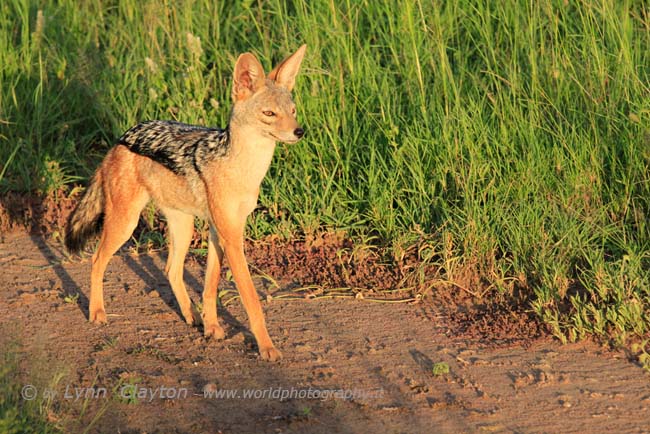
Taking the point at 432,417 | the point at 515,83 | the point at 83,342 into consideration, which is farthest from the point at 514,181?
the point at 83,342

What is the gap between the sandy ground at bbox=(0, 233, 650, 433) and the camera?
4316 millimetres

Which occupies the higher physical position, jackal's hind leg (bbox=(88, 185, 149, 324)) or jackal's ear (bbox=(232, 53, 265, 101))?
jackal's ear (bbox=(232, 53, 265, 101))

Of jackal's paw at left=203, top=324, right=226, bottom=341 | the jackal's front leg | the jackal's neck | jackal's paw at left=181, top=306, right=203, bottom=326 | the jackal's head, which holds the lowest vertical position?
jackal's paw at left=181, top=306, right=203, bottom=326

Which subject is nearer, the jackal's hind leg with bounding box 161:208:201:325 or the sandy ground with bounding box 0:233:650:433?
the sandy ground with bounding box 0:233:650:433

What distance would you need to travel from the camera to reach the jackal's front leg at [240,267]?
515 centimetres

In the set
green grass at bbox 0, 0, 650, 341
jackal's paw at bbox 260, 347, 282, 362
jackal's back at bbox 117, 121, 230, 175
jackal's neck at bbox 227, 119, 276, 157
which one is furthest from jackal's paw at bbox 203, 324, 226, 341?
green grass at bbox 0, 0, 650, 341

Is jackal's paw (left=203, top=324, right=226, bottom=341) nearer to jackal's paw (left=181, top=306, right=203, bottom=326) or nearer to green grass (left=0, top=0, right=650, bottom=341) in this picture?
jackal's paw (left=181, top=306, right=203, bottom=326)

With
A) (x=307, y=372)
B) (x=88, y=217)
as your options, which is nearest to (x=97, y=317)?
(x=88, y=217)

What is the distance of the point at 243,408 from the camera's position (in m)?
4.44

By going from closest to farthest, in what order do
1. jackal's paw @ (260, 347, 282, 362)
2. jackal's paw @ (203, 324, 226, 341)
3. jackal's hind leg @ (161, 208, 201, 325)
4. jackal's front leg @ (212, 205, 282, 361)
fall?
jackal's paw @ (260, 347, 282, 362) < jackal's front leg @ (212, 205, 282, 361) < jackal's paw @ (203, 324, 226, 341) < jackal's hind leg @ (161, 208, 201, 325)

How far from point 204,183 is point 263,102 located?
0.59 metres

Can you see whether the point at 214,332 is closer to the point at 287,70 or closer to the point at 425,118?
the point at 287,70
